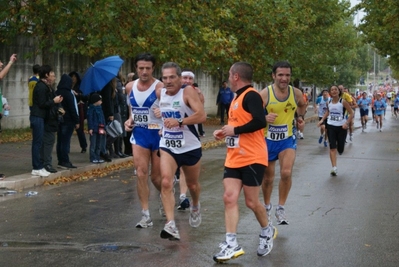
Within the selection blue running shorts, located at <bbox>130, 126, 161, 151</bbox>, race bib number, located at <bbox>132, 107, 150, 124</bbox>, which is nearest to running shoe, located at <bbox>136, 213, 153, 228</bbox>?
blue running shorts, located at <bbox>130, 126, 161, 151</bbox>

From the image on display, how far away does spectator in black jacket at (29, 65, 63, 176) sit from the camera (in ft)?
46.3

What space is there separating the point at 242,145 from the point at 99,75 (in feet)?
28.2

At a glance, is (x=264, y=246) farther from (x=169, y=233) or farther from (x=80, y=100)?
(x=80, y=100)

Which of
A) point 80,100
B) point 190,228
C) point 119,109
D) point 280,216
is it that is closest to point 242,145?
point 190,228

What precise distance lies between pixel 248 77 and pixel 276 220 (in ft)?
9.34

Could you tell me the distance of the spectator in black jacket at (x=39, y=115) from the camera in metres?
→ 14.1

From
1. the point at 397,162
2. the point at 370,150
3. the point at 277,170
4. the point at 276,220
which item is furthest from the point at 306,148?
the point at 276,220

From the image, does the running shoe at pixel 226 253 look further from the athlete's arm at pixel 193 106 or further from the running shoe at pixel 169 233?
the athlete's arm at pixel 193 106

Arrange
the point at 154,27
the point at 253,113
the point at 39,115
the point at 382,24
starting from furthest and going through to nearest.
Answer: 1. the point at 382,24
2. the point at 154,27
3. the point at 39,115
4. the point at 253,113

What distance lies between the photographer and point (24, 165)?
51.9ft

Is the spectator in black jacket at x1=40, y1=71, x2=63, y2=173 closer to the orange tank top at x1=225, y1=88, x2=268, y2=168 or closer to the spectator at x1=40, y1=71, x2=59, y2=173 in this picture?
the spectator at x1=40, y1=71, x2=59, y2=173

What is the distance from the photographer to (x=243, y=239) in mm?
8969

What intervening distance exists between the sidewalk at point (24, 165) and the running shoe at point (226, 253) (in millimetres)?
6238

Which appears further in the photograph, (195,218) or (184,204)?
(184,204)
